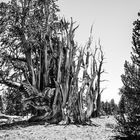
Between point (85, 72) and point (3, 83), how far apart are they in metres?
5.71

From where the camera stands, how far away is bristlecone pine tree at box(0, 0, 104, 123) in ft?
46.7

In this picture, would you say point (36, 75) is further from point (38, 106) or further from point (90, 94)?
point (90, 94)

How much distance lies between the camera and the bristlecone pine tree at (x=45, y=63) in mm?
14227

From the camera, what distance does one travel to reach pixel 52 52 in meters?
16.0

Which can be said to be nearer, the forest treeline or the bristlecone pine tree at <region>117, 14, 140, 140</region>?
the bristlecone pine tree at <region>117, 14, 140, 140</region>

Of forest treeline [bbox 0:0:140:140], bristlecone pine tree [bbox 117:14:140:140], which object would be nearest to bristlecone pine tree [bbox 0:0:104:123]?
forest treeline [bbox 0:0:140:140]

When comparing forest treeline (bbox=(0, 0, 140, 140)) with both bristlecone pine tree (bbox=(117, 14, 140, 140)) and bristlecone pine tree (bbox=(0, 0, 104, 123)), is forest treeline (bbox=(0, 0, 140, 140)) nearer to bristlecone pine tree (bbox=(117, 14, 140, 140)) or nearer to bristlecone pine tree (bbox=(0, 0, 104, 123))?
bristlecone pine tree (bbox=(0, 0, 104, 123))

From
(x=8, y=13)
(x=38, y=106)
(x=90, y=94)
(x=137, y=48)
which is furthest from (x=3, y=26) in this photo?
(x=137, y=48)

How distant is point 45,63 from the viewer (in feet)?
49.7

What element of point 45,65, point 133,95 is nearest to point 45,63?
point 45,65

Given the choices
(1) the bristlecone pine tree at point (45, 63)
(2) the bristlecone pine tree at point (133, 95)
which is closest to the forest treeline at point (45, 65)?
(1) the bristlecone pine tree at point (45, 63)

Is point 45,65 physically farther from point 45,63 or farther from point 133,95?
point 133,95

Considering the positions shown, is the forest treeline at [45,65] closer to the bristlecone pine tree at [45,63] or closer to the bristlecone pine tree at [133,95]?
the bristlecone pine tree at [45,63]

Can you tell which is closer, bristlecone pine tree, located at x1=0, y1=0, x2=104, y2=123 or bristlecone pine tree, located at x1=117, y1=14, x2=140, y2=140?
bristlecone pine tree, located at x1=117, y1=14, x2=140, y2=140
